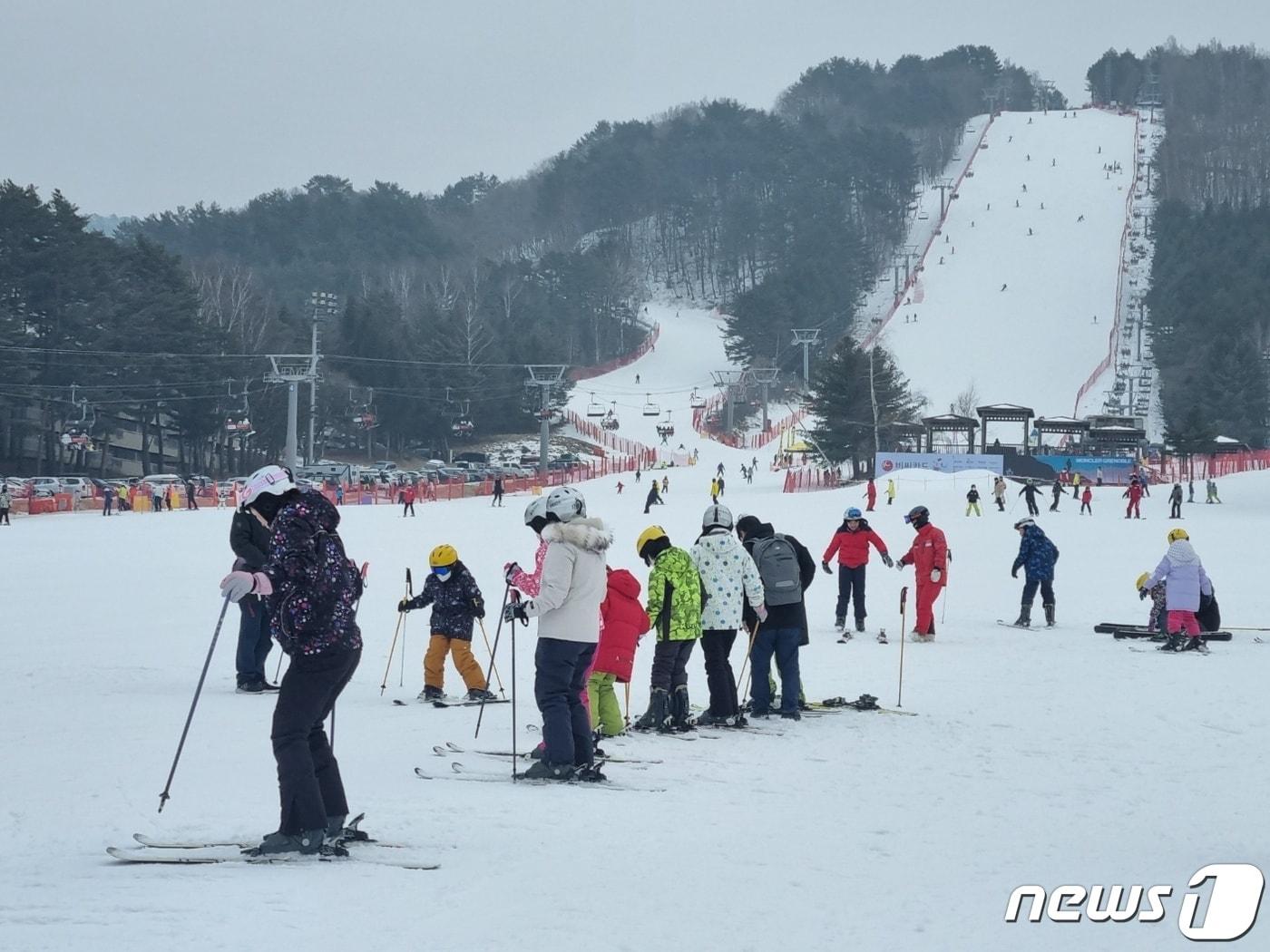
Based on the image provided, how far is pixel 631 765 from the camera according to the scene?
784 centimetres

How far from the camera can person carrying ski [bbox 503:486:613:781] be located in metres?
7.12

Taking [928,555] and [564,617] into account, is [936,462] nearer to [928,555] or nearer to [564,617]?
[928,555]

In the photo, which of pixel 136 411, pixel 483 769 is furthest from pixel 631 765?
pixel 136 411

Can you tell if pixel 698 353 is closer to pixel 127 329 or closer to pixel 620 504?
pixel 127 329

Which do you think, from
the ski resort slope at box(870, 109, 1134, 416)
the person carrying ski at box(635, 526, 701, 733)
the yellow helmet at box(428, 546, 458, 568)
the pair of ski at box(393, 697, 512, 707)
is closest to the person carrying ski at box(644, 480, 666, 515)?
the pair of ski at box(393, 697, 512, 707)

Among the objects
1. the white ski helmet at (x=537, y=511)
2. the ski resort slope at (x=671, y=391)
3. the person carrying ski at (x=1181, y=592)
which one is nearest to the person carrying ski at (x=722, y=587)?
the white ski helmet at (x=537, y=511)

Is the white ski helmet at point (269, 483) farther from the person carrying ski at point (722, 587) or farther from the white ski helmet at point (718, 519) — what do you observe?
the white ski helmet at point (718, 519)

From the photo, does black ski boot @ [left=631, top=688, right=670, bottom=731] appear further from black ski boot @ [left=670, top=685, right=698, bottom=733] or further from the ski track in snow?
the ski track in snow

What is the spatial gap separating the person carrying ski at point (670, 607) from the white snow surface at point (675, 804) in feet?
1.32

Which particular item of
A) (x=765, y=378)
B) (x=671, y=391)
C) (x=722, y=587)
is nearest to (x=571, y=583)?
(x=722, y=587)

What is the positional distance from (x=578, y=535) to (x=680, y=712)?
2.23 metres

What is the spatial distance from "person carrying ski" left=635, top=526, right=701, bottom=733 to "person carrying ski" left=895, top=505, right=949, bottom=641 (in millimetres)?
6843

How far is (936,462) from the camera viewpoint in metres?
48.0

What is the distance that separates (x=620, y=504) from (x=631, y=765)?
1429 inches
